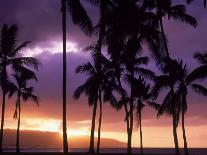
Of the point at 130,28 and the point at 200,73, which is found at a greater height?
the point at 130,28

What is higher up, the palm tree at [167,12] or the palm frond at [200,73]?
the palm tree at [167,12]

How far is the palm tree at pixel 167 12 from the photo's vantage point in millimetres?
35125

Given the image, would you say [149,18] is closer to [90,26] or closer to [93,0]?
[93,0]

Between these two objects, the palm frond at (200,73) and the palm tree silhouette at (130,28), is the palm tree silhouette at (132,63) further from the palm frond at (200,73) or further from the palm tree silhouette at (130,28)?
the palm frond at (200,73)

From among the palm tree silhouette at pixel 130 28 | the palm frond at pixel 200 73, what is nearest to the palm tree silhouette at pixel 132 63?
the palm tree silhouette at pixel 130 28

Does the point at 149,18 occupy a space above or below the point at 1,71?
above

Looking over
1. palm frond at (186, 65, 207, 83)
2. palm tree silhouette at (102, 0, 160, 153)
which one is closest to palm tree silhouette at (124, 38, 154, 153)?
Result: palm tree silhouette at (102, 0, 160, 153)

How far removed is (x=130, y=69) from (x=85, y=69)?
7.30 meters

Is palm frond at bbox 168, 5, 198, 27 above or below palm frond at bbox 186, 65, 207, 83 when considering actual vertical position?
above

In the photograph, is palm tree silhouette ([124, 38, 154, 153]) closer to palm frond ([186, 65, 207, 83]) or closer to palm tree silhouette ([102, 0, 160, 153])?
palm tree silhouette ([102, 0, 160, 153])

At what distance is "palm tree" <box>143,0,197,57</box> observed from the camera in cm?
3512

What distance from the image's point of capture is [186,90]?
136 feet

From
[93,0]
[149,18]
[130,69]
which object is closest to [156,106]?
[130,69]

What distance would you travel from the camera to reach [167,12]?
36406mm
